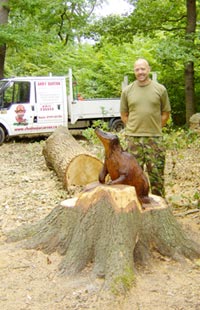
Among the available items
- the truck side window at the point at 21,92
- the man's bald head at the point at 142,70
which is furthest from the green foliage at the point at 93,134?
the truck side window at the point at 21,92

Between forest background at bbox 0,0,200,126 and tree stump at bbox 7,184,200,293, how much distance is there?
24.5ft

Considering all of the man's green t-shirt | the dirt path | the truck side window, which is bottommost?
the dirt path

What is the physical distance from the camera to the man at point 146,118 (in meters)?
4.62

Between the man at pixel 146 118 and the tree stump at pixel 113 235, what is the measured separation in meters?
0.87

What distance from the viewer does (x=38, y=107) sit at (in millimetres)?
12422

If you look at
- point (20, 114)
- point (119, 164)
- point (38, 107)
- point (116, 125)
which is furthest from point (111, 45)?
point (119, 164)

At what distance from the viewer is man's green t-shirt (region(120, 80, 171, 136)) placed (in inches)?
182

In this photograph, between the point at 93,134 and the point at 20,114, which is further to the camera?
the point at 20,114

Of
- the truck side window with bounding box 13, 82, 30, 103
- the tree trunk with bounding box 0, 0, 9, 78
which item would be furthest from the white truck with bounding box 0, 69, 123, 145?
the tree trunk with bounding box 0, 0, 9, 78

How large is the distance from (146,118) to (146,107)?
0.39 feet

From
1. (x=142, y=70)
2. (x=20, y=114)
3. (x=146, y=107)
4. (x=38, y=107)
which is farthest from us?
(x=38, y=107)

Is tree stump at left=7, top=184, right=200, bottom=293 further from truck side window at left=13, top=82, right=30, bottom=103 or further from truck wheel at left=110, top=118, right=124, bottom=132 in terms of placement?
truck wheel at left=110, top=118, right=124, bottom=132

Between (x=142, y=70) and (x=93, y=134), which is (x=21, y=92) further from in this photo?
(x=142, y=70)

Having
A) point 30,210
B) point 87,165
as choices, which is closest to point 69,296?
point 30,210
